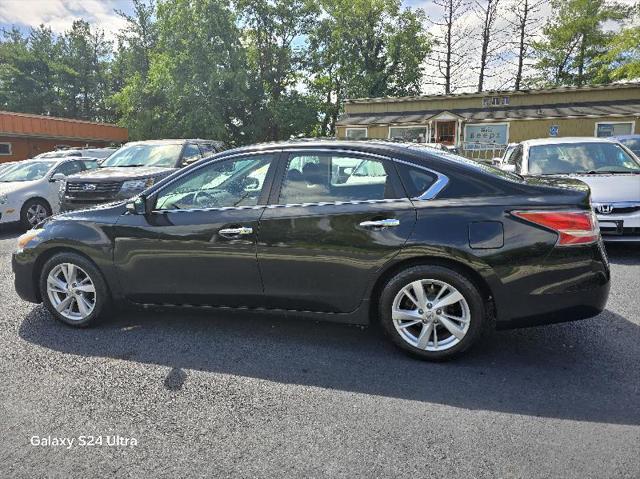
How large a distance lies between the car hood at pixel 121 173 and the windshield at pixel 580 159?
6602mm

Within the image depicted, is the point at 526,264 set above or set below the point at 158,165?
below

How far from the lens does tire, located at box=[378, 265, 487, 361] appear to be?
307 cm

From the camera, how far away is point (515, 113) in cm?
2527

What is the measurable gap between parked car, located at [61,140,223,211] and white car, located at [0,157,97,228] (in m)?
1.40

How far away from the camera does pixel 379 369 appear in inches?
123

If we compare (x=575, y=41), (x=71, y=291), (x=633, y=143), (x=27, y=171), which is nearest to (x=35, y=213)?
(x=27, y=171)

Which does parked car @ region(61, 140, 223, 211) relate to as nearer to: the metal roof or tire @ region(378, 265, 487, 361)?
tire @ region(378, 265, 487, 361)

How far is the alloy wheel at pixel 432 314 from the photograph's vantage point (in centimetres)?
312

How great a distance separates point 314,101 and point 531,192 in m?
34.8

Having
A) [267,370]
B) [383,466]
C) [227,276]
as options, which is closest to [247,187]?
[227,276]

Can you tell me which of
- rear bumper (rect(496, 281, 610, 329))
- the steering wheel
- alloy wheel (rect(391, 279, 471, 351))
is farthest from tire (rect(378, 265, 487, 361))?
the steering wheel

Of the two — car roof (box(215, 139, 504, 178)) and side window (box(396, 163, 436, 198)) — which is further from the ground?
car roof (box(215, 139, 504, 178))

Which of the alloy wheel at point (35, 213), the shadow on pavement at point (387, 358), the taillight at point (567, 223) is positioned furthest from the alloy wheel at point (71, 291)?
the alloy wheel at point (35, 213)

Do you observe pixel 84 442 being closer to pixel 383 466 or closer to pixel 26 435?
pixel 26 435
